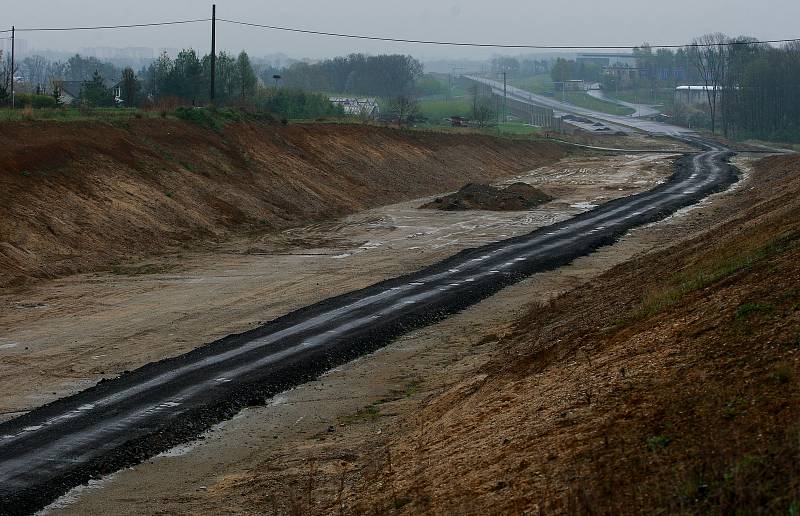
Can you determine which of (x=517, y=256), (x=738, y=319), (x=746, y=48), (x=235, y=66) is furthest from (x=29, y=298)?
(x=746, y=48)

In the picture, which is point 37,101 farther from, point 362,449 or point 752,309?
point 752,309

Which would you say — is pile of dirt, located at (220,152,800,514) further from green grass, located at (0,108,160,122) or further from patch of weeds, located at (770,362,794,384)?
green grass, located at (0,108,160,122)

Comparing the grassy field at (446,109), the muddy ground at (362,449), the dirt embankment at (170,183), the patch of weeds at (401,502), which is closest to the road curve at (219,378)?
the muddy ground at (362,449)

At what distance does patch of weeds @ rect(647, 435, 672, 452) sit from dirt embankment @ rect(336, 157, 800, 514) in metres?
0.03

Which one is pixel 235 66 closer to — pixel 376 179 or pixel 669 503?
pixel 376 179

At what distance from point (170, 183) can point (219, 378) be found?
2710cm

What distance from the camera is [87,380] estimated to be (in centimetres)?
2097

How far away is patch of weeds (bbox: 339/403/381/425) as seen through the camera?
17.5 m

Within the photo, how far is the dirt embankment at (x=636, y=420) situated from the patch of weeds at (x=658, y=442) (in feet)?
0.10

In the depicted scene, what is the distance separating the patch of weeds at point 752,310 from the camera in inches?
551

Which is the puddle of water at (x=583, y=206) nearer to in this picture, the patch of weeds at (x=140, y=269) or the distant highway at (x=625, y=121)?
the patch of weeds at (x=140, y=269)

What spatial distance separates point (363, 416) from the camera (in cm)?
1777

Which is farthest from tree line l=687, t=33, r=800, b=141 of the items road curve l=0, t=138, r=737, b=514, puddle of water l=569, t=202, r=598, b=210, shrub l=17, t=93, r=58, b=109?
road curve l=0, t=138, r=737, b=514

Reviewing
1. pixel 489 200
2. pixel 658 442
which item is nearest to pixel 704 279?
pixel 658 442
